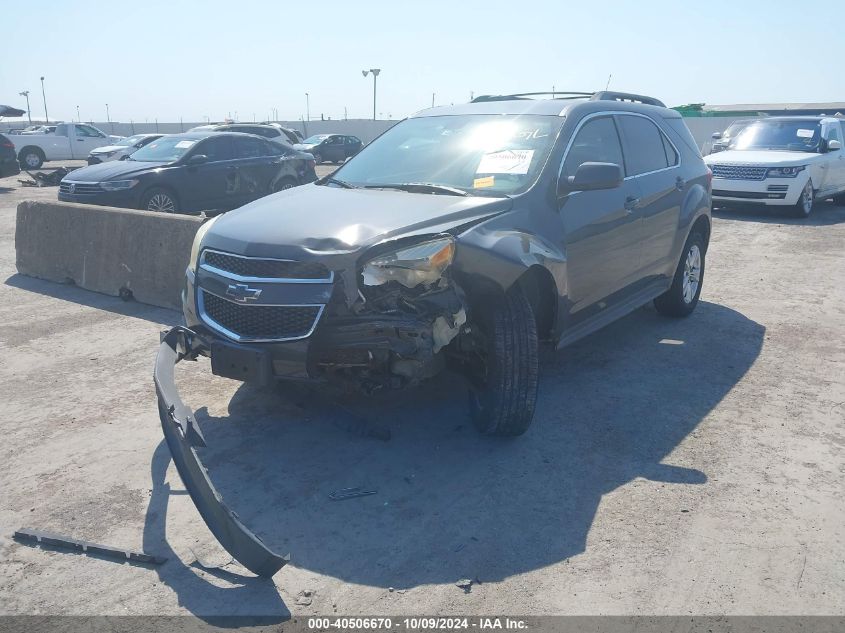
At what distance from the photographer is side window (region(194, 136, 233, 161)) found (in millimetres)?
12289

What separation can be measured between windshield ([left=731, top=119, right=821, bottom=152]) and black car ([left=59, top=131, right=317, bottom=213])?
28.1 feet

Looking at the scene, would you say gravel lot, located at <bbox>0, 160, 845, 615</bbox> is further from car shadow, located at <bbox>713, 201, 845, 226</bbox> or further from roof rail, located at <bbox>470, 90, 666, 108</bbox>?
car shadow, located at <bbox>713, 201, 845, 226</bbox>

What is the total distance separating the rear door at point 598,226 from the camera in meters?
4.82

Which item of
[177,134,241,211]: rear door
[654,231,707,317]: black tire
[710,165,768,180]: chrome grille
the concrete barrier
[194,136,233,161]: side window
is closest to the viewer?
[654,231,707,317]: black tire

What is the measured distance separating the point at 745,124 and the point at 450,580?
48.6 feet

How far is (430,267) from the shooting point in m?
3.80

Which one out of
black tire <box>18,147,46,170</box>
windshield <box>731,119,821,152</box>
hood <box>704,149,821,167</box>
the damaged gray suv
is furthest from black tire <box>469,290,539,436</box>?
black tire <box>18,147,46,170</box>

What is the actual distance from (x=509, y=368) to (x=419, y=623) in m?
1.64

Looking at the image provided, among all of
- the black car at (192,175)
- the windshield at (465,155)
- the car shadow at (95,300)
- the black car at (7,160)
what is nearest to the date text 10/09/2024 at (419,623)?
the windshield at (465,155)

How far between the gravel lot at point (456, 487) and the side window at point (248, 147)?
7244 mm

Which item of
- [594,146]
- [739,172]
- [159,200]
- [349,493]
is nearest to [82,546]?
[349,493]

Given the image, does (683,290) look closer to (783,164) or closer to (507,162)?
(507,162)

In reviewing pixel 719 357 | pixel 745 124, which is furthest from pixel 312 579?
pixel 745 124

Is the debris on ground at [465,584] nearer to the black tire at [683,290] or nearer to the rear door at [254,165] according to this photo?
the black tire at [683,290]
